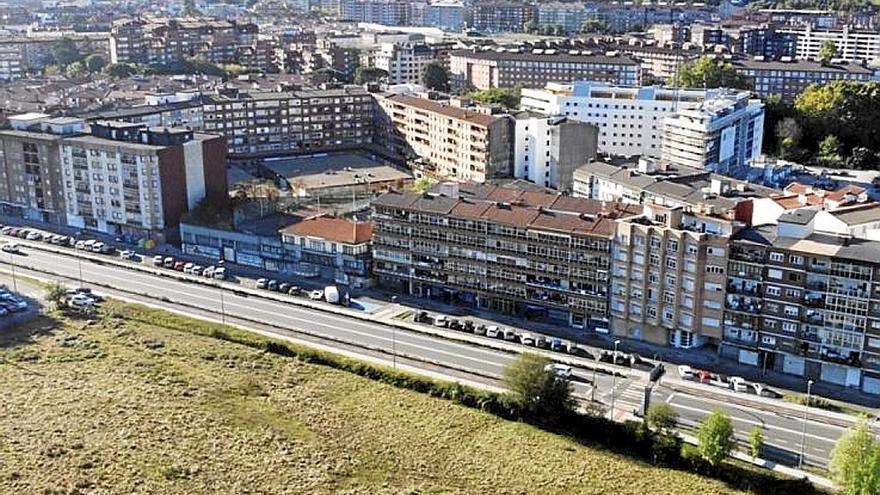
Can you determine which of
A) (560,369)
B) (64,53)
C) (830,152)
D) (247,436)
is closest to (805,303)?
(560,369)

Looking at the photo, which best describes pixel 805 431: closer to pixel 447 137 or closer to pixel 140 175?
pixel 140 175

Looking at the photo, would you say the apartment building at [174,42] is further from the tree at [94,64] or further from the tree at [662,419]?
the tree at [662,419]

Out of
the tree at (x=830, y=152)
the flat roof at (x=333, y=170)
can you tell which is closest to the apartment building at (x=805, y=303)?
the flat roof at (x=333, y=170)

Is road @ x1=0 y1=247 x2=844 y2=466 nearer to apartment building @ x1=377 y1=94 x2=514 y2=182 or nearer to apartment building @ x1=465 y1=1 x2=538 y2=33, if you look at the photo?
apartment building @ x1=377 y1=94 x2=514 y2=182

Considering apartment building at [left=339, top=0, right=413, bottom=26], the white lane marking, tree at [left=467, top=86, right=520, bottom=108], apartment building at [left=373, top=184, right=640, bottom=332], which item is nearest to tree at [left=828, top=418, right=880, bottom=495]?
the white lane marking

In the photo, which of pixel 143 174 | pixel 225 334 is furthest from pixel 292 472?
pixel 143 174

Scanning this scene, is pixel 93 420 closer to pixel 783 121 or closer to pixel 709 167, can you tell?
pixel 709 167
